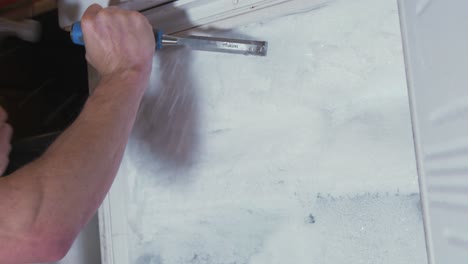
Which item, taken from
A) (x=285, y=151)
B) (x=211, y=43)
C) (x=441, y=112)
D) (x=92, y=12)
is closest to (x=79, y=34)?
(x=92, y=12)

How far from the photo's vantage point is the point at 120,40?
665 millimetres

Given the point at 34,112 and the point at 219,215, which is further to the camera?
the point at 34,112

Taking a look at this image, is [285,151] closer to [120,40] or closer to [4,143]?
[120,40]

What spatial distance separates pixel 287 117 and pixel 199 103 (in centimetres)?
15

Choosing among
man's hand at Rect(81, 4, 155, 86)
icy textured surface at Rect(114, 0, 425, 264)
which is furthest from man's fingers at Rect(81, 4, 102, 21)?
icy textured surface at Rect(114, 0, 425, 264)

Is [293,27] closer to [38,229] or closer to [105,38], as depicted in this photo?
[105,38]

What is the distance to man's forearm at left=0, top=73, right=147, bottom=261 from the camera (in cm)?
50

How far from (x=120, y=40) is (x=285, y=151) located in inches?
11.2

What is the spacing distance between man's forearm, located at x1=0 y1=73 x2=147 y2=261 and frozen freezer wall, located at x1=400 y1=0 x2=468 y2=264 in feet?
1.17

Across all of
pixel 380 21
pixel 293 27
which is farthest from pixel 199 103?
pixel 380 21

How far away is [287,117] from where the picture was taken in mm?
670

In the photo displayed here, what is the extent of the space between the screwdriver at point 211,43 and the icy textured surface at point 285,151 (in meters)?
0.02

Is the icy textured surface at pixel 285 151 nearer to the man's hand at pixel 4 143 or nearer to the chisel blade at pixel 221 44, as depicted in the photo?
the chisel blade at pixel 221 44

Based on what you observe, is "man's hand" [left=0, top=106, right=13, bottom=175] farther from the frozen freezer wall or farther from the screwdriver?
the frozen freezer wall
